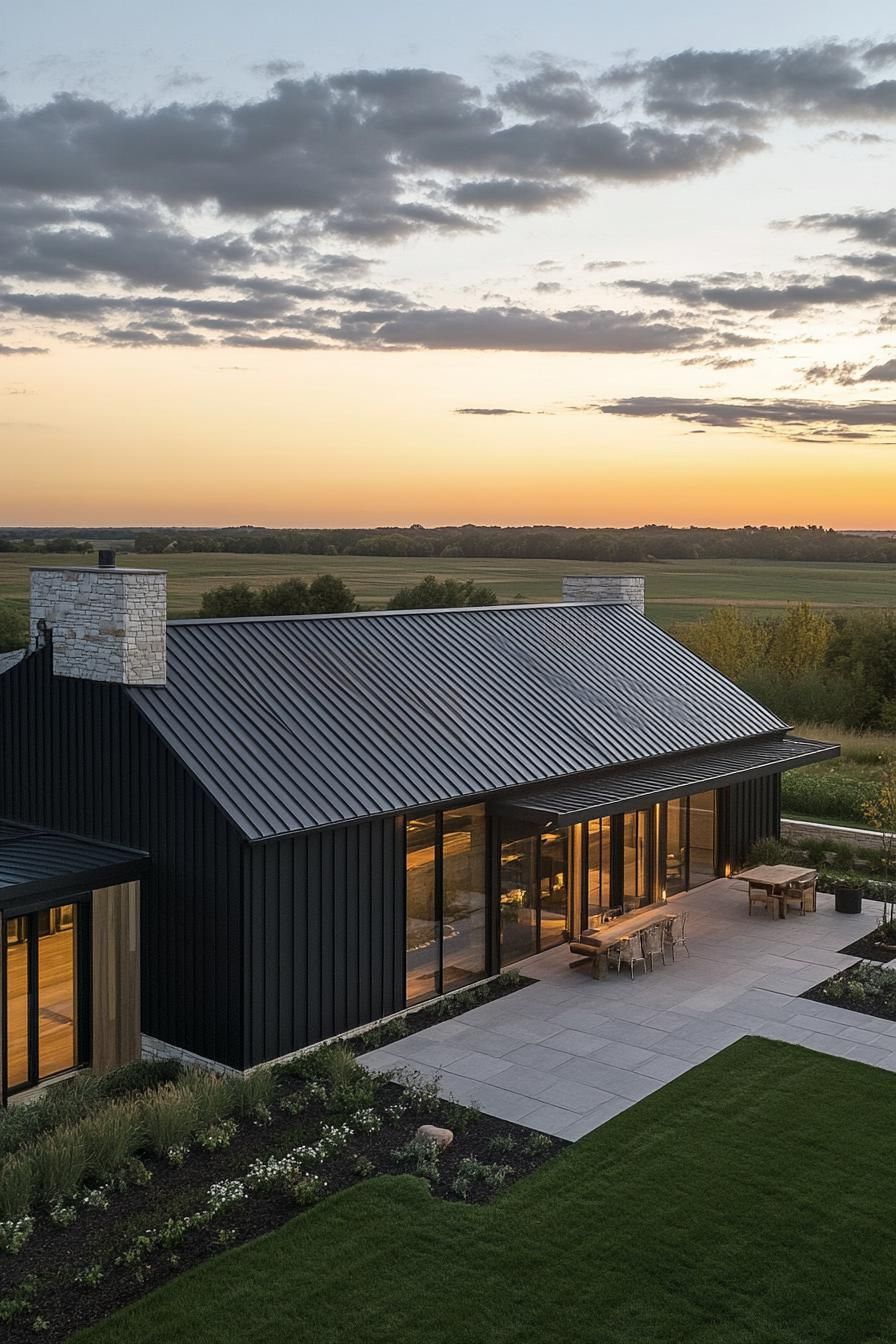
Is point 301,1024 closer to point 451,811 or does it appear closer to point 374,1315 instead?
point 451,811

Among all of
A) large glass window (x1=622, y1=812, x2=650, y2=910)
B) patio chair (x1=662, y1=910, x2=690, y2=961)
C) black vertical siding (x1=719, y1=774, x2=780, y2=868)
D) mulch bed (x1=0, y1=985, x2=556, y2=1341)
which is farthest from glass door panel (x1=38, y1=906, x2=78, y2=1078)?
black vertical siding (x1=719, y1=774, x2=780, y2=868)

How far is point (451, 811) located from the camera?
14.5 meters

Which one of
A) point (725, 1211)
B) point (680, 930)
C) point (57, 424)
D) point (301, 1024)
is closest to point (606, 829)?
point (680, 930)

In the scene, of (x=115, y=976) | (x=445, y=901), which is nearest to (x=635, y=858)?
(x=445, y=901)

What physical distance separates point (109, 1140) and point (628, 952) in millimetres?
7964

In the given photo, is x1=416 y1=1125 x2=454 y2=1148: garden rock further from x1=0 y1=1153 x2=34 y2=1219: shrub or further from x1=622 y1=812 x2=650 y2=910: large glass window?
x1=622 y1=812 x2=650 y2=910: large glass window

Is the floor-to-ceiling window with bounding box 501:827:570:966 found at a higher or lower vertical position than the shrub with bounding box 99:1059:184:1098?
higher

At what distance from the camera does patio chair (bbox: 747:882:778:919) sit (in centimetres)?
1839

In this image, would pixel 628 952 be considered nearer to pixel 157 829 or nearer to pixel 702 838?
pixel 702 838

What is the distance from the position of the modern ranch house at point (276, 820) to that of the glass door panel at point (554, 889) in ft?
0.15

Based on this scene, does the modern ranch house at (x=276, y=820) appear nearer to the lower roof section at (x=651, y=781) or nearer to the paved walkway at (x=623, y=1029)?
the lower roof section at (x=651, y=781)

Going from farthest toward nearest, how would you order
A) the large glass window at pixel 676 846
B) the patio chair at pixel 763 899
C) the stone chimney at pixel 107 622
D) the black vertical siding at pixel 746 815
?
the black vertical siding at pixel 746 815
the large glass window at pixel 676 846
the patio chair at pixel 763 899
the stone chimney at pixel 107 622

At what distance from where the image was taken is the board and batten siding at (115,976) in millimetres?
12312

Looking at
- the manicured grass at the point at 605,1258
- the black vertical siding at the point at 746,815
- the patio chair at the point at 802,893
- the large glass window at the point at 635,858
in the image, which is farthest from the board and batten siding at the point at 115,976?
the black vertical siding at the point at 746,815
